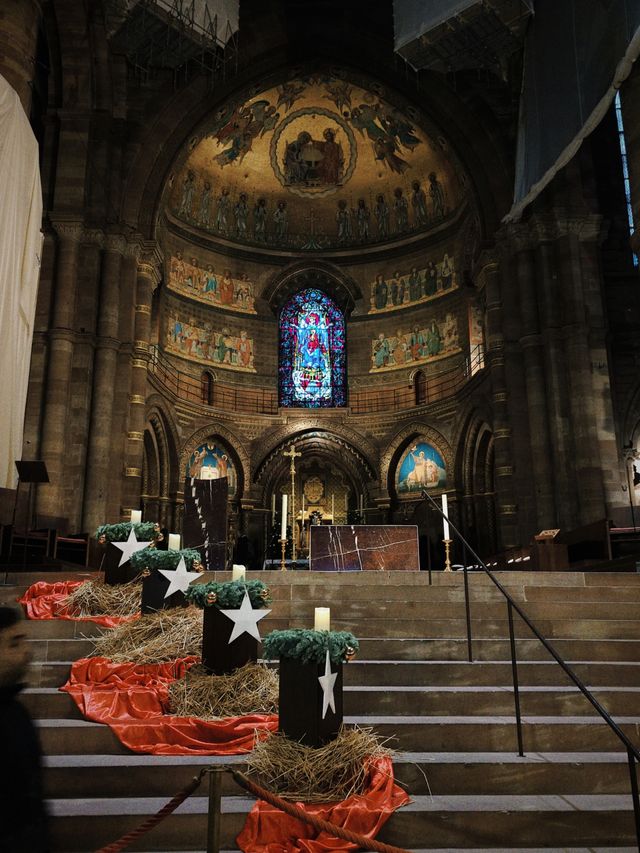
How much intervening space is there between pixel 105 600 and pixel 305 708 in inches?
133

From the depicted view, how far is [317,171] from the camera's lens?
25.9 meters

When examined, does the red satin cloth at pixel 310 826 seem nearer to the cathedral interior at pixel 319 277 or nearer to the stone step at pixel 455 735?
the stone step at pixel 455 735

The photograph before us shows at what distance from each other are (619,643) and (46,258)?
614 inches

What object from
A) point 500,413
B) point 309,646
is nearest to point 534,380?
point 500,413

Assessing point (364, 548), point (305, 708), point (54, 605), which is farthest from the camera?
point (364, 548)

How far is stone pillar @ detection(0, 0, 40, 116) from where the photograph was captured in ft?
43.0

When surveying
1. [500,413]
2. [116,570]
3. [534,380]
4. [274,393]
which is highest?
[274,393]

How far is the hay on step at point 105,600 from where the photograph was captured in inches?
282

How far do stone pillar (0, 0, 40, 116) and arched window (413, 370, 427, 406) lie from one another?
48.4 feet

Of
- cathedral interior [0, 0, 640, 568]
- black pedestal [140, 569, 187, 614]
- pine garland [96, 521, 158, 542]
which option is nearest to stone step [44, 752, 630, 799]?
black pedestal [140, 569, 187, 614]

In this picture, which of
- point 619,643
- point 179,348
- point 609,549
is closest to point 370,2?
point 179,348

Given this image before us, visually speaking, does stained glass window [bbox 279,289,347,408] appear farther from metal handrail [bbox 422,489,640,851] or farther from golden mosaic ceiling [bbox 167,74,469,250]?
metal handrail [bbox 422,489,640,851]

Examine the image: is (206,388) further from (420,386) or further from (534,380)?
(534,380)

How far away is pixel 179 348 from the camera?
938 inches
